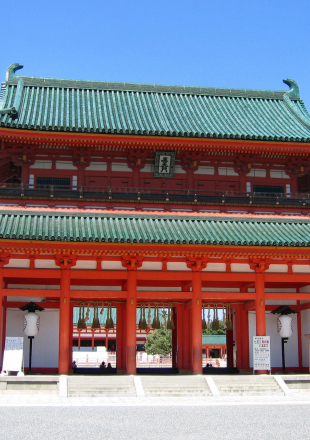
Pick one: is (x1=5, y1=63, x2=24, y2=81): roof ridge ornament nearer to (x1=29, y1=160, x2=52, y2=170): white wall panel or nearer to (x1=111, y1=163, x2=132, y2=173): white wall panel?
(x1=29, y1=160, x2=52, y2=170): white wall panel

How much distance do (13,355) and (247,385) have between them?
27.2 feet

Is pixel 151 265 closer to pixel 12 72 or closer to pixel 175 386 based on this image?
pixel 175 386

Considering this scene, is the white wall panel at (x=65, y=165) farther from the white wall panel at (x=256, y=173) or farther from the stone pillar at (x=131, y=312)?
the white wall panel at (x=256, y=173)

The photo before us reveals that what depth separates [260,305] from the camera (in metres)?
22.7

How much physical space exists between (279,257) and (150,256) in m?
5.07

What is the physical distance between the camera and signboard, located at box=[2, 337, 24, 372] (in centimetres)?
2027

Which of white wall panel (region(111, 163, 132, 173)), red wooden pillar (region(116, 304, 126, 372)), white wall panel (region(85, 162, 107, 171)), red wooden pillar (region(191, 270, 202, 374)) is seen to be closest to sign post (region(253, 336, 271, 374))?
red wooden pillar (region(191, 270, 202, 374))

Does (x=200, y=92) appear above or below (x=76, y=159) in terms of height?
above

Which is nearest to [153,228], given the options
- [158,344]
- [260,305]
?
[260,305]

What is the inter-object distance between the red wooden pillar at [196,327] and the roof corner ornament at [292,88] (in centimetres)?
1369

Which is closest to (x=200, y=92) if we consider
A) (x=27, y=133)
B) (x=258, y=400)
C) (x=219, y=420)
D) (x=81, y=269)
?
(x=27, y=133)

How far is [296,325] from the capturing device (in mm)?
24875

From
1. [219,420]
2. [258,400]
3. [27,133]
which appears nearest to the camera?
[219,420]

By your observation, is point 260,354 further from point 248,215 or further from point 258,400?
point 248,215
